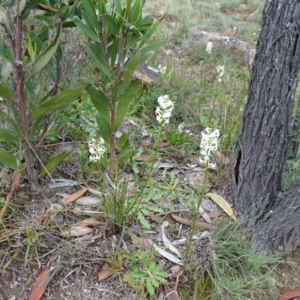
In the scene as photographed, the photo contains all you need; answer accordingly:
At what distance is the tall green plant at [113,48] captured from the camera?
172 centimetres

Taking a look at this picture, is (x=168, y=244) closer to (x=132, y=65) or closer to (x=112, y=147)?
(x=112, y=147)

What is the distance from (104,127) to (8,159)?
47cm

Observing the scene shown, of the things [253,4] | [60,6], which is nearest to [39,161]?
[60,6]

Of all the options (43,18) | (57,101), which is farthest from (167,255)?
(43,18)

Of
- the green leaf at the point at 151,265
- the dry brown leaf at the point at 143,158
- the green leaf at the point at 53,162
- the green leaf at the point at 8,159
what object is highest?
the green leaf at the point at 8,159

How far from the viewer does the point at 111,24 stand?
1703 mm

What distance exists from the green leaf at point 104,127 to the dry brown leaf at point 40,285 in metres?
0.67

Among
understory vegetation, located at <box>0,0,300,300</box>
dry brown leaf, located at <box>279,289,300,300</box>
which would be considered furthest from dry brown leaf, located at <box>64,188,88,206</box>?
dry brown leaf, located at <box>279,289,300,300</box>

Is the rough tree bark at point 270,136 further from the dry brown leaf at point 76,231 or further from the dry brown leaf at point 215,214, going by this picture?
the dry brown leaf at point 76,231

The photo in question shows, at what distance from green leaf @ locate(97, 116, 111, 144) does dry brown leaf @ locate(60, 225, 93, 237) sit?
443 mm

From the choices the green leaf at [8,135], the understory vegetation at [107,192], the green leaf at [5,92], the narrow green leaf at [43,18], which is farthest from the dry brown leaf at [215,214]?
the narrow green leaf at [43,18]

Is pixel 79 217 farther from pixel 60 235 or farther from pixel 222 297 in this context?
pixel 222 297

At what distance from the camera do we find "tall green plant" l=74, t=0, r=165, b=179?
5.63ft

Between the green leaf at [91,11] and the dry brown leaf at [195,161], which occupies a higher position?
the green leaf at [91,11]
